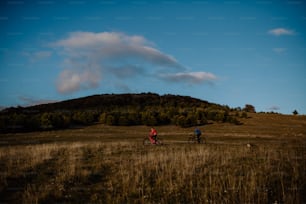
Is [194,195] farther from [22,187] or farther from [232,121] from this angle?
[232,121]

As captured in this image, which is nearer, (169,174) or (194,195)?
(194,195)

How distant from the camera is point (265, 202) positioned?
7.28 m

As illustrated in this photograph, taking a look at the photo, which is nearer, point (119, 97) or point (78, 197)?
point (78, 197)

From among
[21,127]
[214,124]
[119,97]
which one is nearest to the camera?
[21,127]

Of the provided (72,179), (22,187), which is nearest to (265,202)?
(72,179)

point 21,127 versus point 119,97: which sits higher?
point 119,97

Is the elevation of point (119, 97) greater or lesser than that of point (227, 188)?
greater

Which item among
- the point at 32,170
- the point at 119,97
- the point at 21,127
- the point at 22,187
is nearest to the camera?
the point at 22,187

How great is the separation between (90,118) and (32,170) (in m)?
58.4

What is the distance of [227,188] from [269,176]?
2.27 m

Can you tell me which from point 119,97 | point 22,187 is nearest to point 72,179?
point 22,187

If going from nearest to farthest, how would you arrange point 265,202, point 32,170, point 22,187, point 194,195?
1. point 265,202
2. point 194,195
3. point 22,187
4. point 32,170

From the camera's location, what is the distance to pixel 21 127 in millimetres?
55375

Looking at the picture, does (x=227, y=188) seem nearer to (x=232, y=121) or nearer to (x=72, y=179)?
(x=72, y=179)
